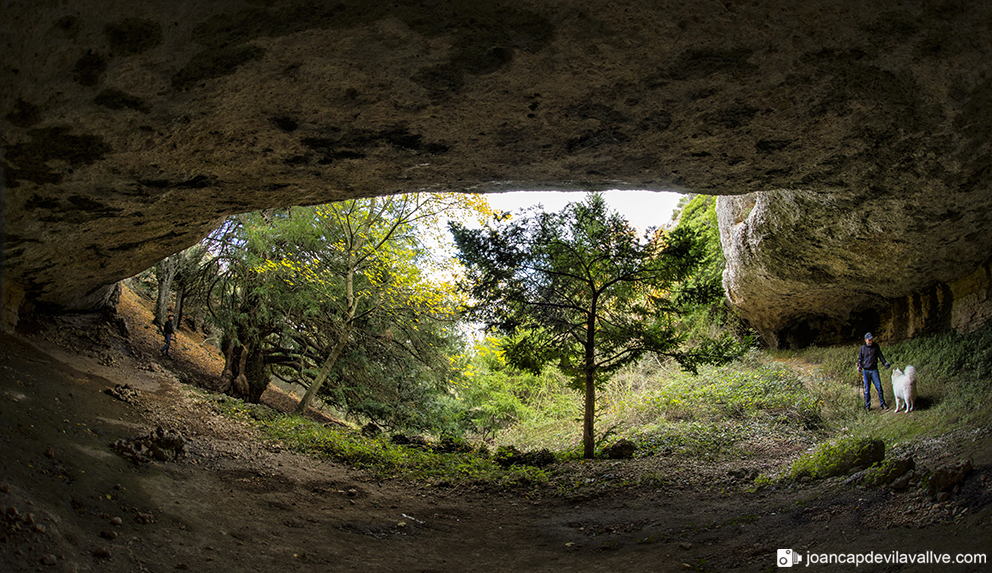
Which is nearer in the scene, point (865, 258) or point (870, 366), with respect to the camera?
point (865, 258)

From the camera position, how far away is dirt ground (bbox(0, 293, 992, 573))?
117 inches

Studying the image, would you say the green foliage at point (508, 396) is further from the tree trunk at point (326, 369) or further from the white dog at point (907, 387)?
the white dog at point (907, 387)

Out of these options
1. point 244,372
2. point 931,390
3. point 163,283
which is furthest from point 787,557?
point 163,283

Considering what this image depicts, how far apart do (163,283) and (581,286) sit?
9.91 metres

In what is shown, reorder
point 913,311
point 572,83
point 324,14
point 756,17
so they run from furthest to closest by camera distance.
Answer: point 913,311
point 572,83
point 756,17
point 324,14

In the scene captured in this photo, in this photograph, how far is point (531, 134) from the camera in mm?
4133

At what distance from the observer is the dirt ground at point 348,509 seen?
297 cm

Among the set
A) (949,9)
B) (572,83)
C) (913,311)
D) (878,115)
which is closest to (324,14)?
(572,83)

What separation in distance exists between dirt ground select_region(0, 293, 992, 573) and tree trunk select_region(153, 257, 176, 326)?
12.4ft

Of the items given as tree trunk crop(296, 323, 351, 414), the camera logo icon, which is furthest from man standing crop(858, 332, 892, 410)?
tree trunk crop(296, 323, 351, 414)

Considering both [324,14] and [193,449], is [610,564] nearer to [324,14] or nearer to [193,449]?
[324,14]

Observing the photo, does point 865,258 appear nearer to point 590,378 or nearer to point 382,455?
point 590,378

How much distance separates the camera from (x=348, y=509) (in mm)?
4996

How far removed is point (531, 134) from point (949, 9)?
278 centimetres
